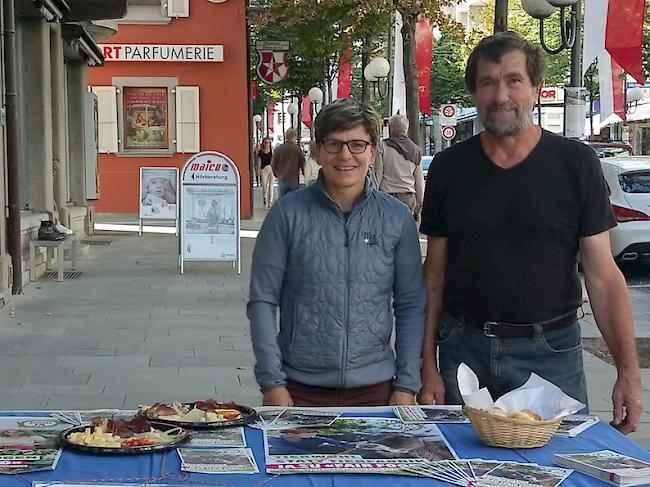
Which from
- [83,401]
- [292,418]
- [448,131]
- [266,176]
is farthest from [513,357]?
[448,131]

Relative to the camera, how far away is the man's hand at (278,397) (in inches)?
145

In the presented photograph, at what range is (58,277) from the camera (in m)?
13.2

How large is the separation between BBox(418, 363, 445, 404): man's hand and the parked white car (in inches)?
424

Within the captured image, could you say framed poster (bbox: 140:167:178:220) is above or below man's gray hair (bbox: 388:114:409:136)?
below

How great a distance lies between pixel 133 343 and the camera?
917cm

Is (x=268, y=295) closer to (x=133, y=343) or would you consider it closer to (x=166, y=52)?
(x=133, y=343)

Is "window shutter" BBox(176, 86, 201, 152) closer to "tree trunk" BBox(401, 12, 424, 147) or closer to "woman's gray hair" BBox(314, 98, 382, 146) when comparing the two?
"tree trunk" BBox(401, 12, 424, 147)

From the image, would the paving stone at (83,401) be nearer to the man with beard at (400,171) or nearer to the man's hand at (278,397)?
the man's hand at (278,397)

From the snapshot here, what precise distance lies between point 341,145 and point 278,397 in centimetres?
91

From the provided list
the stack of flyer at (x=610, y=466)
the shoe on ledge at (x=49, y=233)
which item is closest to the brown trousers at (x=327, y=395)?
the stack of flyer at (x=610, y=466)

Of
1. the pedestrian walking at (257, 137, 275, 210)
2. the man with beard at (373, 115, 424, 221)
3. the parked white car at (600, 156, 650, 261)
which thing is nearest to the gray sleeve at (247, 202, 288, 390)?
the man with beard at (373, 115, 424, 221)

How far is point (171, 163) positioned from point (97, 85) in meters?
2.54

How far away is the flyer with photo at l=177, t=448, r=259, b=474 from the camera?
2.74 m

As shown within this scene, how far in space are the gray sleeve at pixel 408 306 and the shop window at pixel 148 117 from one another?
20.4 metres
